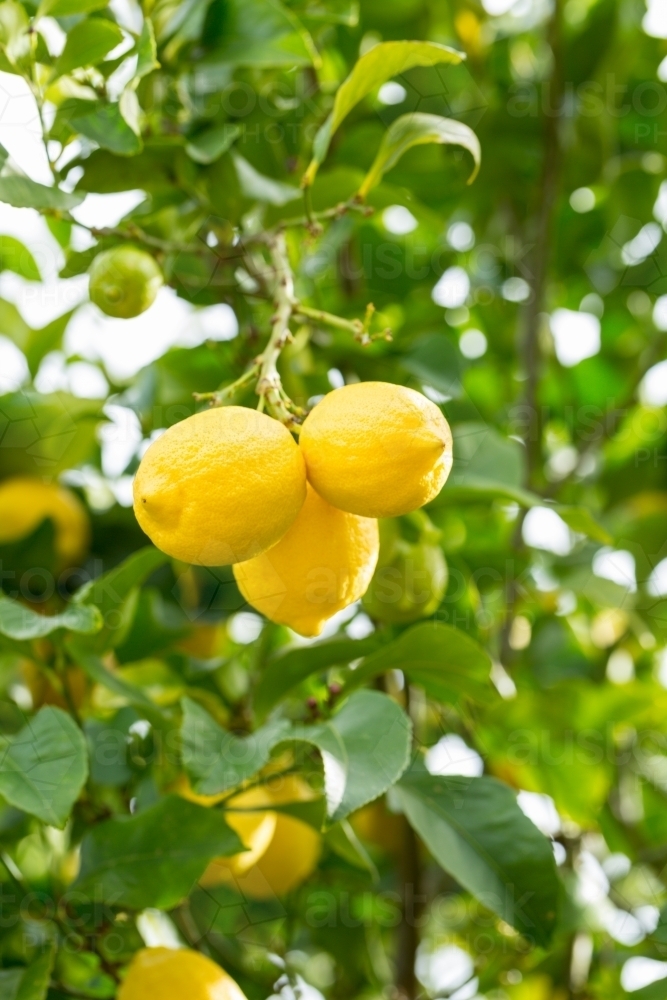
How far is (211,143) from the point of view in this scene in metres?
0.95

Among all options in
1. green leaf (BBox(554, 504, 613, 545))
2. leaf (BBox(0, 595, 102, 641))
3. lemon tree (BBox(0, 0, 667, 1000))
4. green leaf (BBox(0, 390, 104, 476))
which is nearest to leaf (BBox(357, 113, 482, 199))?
lemon tree (BBox(0, 0, 667, 1000))

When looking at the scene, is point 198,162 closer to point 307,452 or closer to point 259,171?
point 259,171

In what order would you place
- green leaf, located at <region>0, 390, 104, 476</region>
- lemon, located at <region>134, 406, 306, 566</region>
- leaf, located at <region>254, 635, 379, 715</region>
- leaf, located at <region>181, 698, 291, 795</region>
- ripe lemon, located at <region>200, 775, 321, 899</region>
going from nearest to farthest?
1. lemon, located at <region>134, 406, 306, 566</region>
2. leaf, located at <region>181, 698, 291, 795</region>
3. leaf, located at <region>254, 635, 379, 715</region>
4. ripe lemon, located at <region>200, 775, 321, 899</region>
5. green leaf, located at <region>0, 390, 104, 476</region>

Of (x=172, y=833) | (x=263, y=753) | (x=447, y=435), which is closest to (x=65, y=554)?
(x=172, y=833)

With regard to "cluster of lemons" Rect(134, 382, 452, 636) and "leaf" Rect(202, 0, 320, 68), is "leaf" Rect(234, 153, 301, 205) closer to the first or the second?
"leaf" Rect(202, 0, 320, 68)

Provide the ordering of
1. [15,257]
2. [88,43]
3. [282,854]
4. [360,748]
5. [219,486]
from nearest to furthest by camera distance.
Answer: [219,486] < [360,748] < [88,43] < [282,854] < [15,257]

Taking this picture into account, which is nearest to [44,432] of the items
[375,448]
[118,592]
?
[118,592]

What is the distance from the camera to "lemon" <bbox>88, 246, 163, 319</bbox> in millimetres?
899

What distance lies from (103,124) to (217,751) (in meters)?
0.55

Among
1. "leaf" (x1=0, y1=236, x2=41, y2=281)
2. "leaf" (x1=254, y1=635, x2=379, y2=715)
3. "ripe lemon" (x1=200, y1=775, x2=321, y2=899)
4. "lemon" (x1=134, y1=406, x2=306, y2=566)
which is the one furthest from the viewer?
"leaf" (x1=0, y1=236, x2=41, y2=281)

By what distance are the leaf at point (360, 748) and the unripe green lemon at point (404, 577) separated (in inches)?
5.9

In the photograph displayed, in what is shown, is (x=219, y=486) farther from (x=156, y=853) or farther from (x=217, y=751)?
(x=156, y=853)

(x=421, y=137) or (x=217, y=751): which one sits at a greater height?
(x=421, y=137)

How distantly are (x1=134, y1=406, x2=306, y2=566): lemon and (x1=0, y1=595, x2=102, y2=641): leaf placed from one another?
0.16 m
